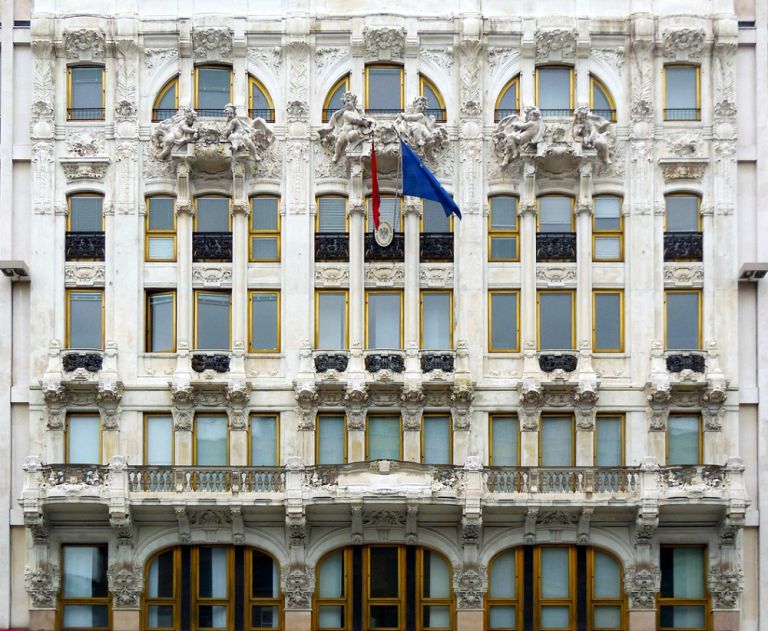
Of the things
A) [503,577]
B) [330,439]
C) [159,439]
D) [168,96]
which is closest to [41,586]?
[159,439]

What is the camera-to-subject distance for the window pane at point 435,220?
5469 cm

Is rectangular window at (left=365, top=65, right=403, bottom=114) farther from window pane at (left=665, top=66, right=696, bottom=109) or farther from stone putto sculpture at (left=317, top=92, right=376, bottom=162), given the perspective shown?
window pane at (left=665, top=66, right=696, bottom=109)

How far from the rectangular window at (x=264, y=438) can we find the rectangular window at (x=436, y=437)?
4.57m

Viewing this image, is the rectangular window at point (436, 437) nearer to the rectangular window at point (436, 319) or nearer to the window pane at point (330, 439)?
the rectangular window at point (436, 319)

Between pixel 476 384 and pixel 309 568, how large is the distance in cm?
757

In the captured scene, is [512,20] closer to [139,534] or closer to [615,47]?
A: [615,47]

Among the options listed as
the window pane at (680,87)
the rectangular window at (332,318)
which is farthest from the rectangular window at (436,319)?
the window pane at (680,87)

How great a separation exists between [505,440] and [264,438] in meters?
7.46

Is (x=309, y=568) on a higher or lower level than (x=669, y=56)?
lower

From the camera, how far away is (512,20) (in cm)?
5512

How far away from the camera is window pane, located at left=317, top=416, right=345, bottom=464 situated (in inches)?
2121

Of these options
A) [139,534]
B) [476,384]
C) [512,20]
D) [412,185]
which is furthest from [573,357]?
[139,534]

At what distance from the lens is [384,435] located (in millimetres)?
54031

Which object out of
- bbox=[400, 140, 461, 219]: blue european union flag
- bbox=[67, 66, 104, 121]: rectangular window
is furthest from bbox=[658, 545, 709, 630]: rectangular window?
bbox=[67, 66, 104, 121]: rectangular window
